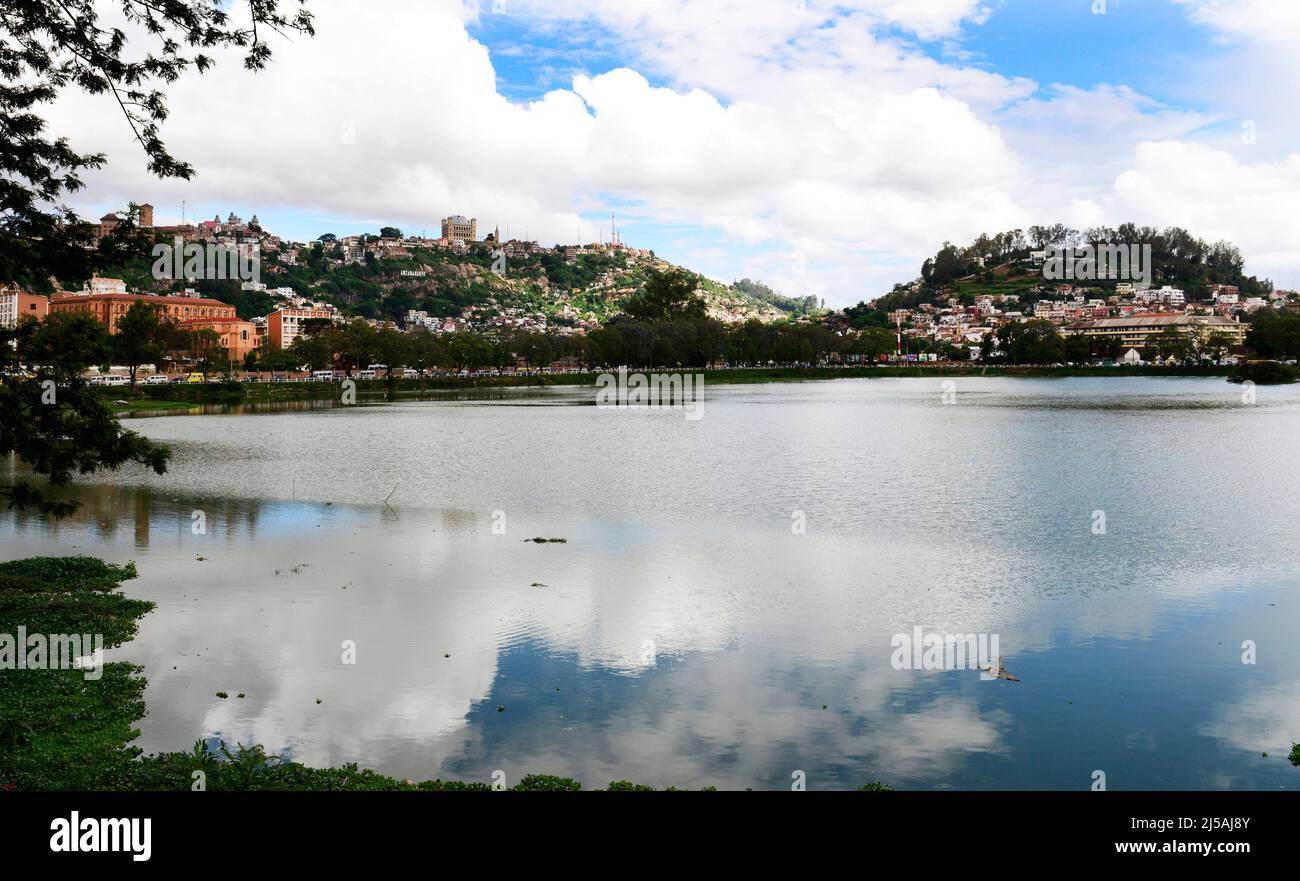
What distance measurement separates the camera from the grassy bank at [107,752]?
980 centimetres

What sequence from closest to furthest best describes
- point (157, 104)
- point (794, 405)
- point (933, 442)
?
point (157, 104) < point (933, 442) < point (794, 405)

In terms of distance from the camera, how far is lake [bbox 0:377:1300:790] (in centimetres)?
1166

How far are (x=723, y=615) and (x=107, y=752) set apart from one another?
986 centimetres

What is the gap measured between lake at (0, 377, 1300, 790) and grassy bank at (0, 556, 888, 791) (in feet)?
1.53

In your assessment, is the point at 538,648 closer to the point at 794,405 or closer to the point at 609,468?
the point at 609,468

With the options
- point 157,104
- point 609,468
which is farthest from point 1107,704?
point 609,468

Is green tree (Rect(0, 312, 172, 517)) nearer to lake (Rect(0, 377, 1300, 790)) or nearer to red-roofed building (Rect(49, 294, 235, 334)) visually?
lake (Rect(0, 377, 1300, 790))

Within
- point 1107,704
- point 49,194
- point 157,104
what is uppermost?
point 157,104

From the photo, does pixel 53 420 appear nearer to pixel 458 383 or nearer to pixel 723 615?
pixel 723 615

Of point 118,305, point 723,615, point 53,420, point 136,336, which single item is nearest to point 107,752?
point 53,420

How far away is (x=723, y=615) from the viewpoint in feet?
58.0

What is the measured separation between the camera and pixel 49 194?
14.8 metres

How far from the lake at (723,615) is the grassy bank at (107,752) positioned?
466 mm
